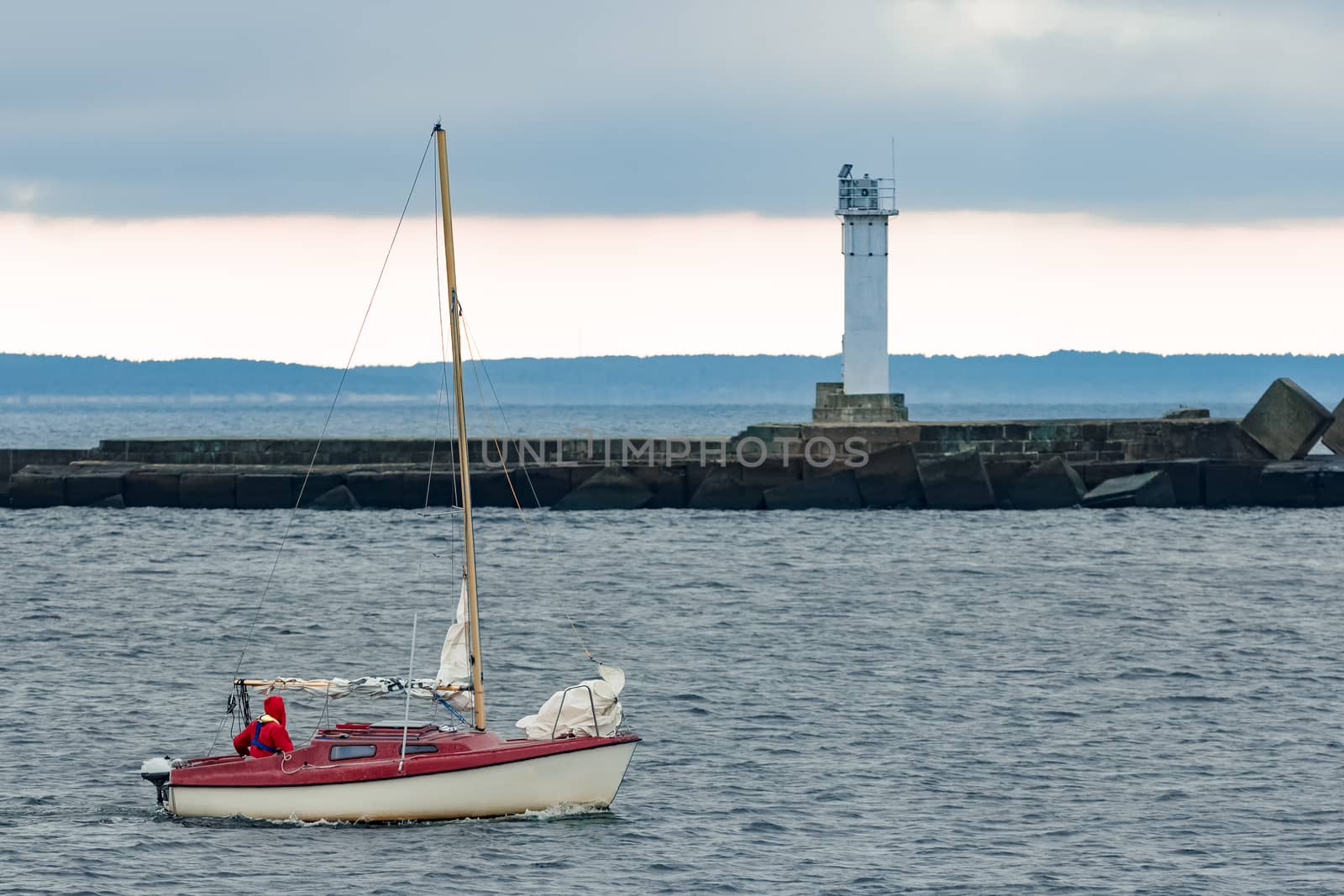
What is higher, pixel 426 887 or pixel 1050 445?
pixel 1050 445

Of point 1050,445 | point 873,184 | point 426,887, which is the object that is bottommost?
point 426,887

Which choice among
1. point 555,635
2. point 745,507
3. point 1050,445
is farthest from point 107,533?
point 1050,445

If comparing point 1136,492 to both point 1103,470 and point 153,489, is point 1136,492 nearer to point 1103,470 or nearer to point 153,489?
point 1103,470

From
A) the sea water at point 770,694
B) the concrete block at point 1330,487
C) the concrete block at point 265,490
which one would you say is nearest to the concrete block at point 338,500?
the concrete block at point 265,490

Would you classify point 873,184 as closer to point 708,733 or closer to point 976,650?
point 976,650

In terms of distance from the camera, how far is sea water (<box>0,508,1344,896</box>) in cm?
1466

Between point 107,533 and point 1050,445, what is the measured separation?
72.0ft

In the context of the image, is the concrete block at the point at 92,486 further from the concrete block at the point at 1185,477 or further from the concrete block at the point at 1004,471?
the concrete block at the point at 1185,477

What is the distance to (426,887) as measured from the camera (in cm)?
1387

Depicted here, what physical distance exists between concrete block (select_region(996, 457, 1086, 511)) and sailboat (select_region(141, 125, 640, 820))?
27.2 metres

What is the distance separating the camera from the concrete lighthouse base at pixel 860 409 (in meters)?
42.8

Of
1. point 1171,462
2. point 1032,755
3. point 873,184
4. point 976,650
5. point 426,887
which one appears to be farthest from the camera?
point 873,184

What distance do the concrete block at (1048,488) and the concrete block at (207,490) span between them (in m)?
18.3

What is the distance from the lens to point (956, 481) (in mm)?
41094
